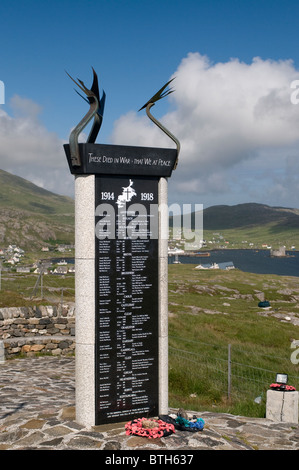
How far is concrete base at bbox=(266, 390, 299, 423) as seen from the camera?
1033 centimetres

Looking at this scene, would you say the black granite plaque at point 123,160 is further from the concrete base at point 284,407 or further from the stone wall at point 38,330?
the stone wall at point 38,330

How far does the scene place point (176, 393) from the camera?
43.4 ft

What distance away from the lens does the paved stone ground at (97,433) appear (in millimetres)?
7684

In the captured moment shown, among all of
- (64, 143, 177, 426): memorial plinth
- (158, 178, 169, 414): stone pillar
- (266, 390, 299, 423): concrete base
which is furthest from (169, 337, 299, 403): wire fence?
(64, 143, 177, 426): memorial plinth

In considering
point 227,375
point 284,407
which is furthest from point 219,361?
point 284,407

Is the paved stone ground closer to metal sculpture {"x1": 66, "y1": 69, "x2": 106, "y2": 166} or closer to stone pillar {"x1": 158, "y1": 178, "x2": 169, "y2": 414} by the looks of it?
stone pillar {"x1": 158, "y1": 178, "x2": 169, "y2": 414}

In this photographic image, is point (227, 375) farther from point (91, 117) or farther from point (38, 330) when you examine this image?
point (91, 117)

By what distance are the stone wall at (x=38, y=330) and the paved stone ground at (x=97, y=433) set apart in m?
5.76

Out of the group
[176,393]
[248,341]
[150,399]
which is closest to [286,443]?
[150,399]

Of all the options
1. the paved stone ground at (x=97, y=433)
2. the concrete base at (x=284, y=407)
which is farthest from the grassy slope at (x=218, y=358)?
the paved stone ground at (x=97, y=433)

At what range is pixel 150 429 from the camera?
8109 millimetres

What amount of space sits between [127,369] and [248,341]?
18.4 meters

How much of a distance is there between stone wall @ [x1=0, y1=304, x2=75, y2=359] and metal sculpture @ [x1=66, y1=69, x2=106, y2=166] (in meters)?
10.6
